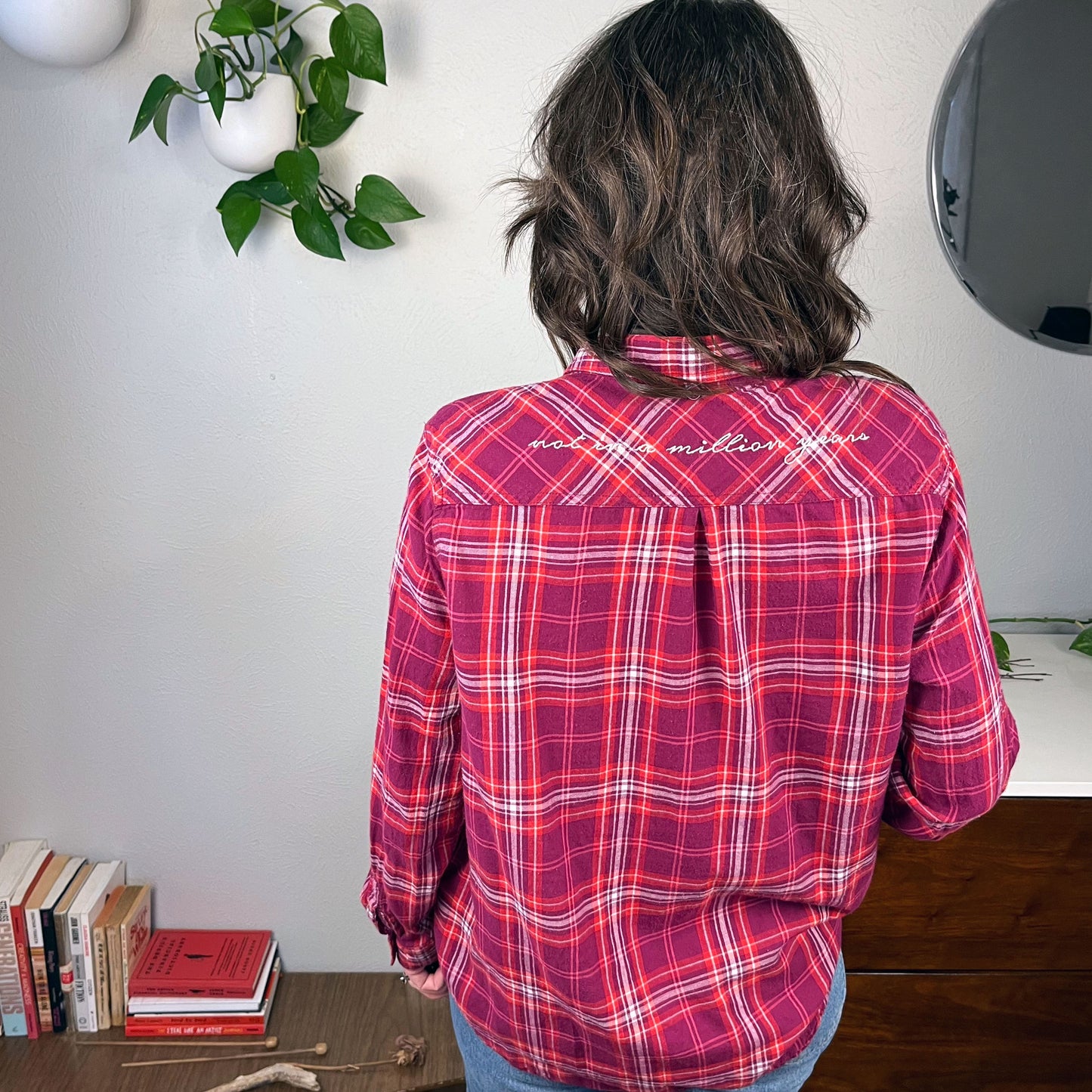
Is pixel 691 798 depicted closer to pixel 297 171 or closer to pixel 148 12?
pixel 297 171

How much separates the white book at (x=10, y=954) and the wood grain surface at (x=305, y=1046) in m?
0.03

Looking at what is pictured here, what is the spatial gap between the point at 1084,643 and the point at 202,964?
146 cm

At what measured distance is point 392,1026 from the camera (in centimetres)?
164

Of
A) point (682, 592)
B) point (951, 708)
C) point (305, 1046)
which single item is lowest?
point (305, 1046)

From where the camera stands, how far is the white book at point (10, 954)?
5.11 ft

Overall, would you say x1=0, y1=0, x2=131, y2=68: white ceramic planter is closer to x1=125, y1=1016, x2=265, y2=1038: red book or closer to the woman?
the woman

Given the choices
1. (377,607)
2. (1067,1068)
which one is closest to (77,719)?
(377,607)

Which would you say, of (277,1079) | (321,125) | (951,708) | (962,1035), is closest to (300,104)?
(321,125)

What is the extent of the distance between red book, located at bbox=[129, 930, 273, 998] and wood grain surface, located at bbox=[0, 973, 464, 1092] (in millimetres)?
84

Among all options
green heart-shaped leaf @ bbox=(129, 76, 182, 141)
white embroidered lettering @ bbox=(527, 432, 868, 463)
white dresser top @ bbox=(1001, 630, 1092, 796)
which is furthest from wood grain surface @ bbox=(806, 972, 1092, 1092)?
green heart-shaped leaf @ bbox=(129, 76, 182, 141)

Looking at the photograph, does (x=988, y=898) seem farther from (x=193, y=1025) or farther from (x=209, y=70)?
(x=209, y=70)

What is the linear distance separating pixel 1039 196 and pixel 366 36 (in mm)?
842

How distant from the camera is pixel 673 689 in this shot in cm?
73

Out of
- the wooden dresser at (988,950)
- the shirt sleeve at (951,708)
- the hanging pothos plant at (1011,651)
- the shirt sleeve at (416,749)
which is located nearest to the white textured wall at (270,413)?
the hanging pothos plant at (1011,651)
